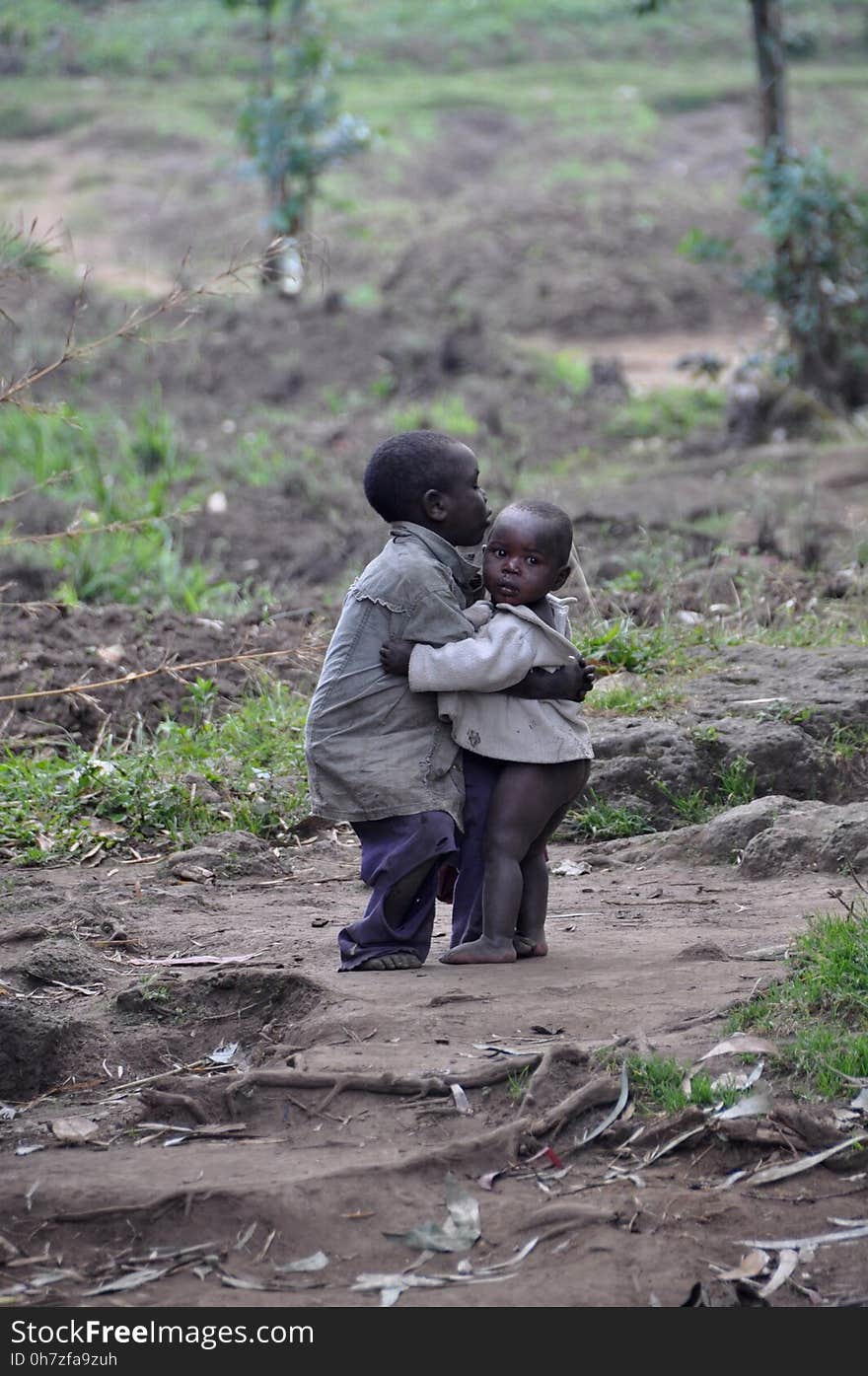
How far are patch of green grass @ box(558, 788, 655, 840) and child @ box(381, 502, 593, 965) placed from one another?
1.39 m

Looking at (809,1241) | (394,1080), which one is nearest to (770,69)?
(394,1080)

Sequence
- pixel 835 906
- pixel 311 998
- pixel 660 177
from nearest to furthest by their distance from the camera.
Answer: pixel 311 998 → pixel 835 906 → pixel 660 177

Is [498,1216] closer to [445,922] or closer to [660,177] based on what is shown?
[445,922]

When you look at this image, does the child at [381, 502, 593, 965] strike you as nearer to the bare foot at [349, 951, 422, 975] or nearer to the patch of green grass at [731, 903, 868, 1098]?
Result: the bare foot at [349, 951, 422, 975]

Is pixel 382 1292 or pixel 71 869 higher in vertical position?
pixel 382 1292

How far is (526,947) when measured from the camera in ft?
13.5

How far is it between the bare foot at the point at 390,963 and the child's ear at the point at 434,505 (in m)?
1.10

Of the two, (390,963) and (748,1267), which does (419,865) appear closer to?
(390,963)

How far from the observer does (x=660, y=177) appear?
22.8 meters

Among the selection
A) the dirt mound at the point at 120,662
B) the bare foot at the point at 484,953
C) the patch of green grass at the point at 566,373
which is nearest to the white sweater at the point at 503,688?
the bare foot at the point at 484,953

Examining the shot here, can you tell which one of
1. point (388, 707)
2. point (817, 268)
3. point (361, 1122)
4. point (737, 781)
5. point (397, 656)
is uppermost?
point (397, 656)

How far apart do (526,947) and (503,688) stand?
69 centimetres

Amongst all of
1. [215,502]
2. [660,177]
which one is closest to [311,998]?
[215,502]

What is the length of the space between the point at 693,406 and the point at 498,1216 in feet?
35.3
